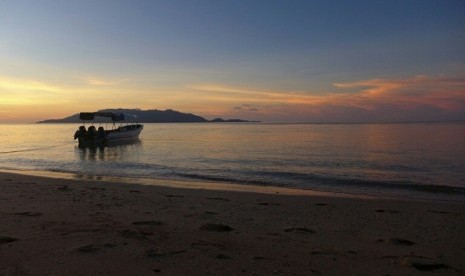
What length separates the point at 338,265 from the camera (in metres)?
5.55

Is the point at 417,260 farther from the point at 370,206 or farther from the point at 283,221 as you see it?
the point at 370,206

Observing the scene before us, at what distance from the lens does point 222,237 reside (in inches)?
276

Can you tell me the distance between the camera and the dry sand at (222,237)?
5.36m

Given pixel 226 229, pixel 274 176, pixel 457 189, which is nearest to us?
pixel 226 229

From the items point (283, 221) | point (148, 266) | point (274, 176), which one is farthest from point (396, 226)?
point (274, 176)

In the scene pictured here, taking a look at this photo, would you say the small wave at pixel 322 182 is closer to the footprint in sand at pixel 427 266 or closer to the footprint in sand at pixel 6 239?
the footprint in sand at pixel 427 266

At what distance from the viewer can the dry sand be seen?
5.36 m

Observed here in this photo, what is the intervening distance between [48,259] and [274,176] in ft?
50.8

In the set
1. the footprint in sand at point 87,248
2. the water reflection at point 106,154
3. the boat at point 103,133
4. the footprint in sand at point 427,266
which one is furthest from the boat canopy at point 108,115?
the footprint in sand at point 427,266

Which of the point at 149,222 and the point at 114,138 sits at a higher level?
the point at 114,138

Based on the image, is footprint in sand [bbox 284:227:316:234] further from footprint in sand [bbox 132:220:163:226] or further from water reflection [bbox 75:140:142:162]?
water reflection [bbox 75:140:142:162]

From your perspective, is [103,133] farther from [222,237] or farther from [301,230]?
[222,237]

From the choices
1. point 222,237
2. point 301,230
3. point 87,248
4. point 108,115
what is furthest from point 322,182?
point 108,115

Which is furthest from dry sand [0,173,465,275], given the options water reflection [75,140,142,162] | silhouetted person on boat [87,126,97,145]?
silhouetted person on boat [87,126,97,145]
